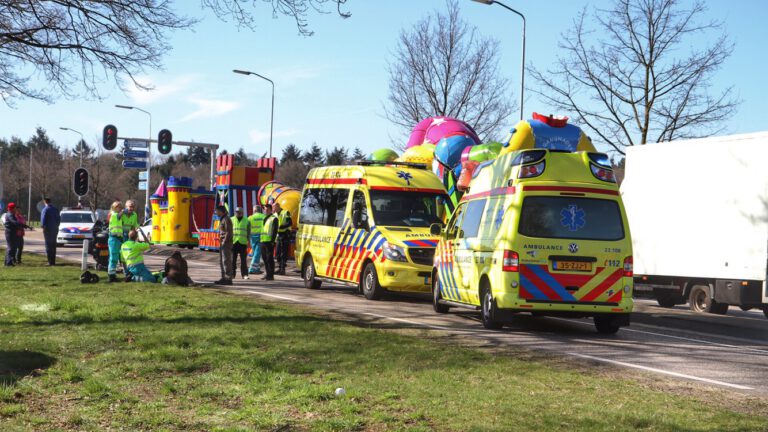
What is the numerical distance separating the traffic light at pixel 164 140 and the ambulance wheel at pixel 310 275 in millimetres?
21161

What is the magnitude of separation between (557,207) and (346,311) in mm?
3808

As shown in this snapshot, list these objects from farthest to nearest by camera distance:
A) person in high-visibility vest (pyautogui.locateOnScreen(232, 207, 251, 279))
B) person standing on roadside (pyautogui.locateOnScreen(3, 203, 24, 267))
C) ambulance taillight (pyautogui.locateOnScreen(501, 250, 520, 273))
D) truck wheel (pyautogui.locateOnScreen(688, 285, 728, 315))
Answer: person standing on roadside (pyautogui.locateOnScreen(3, 203, 24, 267)) < person in high-visibility vest (pyautogui.locateOnScreen(232, 207, 251, 279)) < truck wheel (pyautogui.locateOnScreen(688, 285, 728, 315)) < ambulance taillight (pyautogui.locateOnScreen(501, 250, 520, 273))

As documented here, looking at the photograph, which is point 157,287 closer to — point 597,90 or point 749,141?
point 749,141

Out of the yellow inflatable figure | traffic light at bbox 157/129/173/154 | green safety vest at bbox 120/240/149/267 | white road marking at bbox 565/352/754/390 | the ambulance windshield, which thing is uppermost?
traffic light at bbox 157/129/173/154

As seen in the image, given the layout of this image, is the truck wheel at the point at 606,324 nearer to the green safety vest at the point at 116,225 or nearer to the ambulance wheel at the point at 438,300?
the ambulance wheel at the point at 438,300

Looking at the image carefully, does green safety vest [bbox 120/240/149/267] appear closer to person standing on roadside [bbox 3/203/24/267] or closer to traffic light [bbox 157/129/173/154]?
person standing on roadside [bbox 3/203/24/267]

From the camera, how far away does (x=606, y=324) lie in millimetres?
13352

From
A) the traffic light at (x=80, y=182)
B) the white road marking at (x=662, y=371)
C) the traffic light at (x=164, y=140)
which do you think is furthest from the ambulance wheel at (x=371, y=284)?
the traffic light at (x=164, y=140)

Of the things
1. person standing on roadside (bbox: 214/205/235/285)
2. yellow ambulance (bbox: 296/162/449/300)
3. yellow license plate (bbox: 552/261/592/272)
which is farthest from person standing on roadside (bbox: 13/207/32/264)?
yellow license plate (bbox: 552/261/592/272)

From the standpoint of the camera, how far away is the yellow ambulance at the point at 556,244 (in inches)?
492

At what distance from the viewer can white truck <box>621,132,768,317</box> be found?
16.7m

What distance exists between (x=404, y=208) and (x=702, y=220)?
578 centimetres

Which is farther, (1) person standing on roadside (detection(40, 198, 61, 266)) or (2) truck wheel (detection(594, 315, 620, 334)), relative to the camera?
(1) person standing on roadside (detection(40, 198, 61, 266))

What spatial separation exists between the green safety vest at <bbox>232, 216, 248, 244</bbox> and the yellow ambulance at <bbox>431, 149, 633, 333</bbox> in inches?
375
